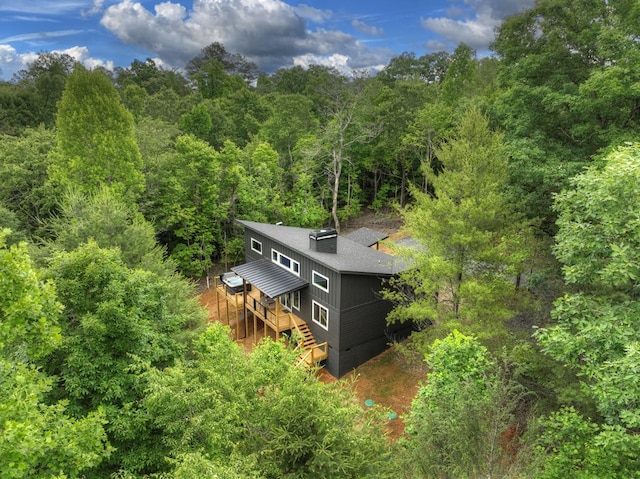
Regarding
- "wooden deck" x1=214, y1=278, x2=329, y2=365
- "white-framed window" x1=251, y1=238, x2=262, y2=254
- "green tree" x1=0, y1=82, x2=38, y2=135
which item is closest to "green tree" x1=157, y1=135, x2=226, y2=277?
"wooden deck" x1=214, y1=278, x2=329, y2=365

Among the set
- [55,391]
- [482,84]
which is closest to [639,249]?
[55,391]

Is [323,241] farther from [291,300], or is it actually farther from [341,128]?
[341,128]

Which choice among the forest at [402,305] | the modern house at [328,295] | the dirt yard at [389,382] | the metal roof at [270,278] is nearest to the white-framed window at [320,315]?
the modern house at [328,295]

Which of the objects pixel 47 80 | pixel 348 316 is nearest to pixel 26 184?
pixel 348 316

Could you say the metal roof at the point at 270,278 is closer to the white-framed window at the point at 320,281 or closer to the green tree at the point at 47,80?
the white-framed window at the point at 320,281

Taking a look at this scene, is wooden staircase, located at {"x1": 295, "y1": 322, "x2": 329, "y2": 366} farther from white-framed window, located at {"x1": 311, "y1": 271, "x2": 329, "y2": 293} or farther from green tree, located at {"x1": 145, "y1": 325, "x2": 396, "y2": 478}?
green tree, located at {"x1": 145, "y1": 325, "x2": 396, "y2": 478}
